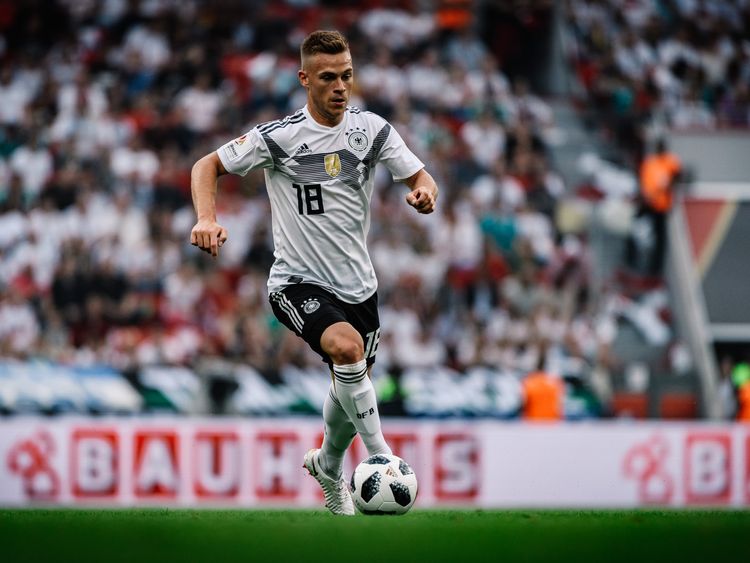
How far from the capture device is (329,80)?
7.72 meters

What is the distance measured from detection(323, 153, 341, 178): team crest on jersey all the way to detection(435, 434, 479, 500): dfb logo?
8.21 meters

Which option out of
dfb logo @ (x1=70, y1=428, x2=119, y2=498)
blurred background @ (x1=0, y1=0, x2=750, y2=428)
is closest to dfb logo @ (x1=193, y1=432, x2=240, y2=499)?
dfb logo @ (x1=70, y1=428, x2=119, y2=498)

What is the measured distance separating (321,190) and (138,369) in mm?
9350

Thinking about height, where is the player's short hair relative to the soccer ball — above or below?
above

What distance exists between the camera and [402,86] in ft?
71.7

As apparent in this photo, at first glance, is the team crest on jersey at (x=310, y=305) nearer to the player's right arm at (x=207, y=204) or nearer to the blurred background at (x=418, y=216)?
the player's right arm at (x=207, y=204)

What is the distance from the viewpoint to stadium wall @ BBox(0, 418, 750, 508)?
15172mm

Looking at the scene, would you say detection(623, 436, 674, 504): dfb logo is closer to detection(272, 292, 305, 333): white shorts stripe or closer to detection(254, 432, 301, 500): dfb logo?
detection(254, 432, 301, 500): dfb logo

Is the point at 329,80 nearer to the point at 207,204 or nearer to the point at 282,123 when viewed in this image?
the point at 282,123

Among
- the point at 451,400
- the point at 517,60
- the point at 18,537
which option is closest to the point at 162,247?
the point at 451,400

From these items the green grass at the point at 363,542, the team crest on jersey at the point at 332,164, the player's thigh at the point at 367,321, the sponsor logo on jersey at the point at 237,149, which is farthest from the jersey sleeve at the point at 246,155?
the green grass at the point at 363,542

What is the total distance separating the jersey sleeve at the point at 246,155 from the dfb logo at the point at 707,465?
9782 millimetres

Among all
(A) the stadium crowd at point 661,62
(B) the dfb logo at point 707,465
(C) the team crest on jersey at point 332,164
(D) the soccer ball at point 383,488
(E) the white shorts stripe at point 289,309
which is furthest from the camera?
(A) the stadium crowd at point 661,62

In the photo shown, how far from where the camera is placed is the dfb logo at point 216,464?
15.2m
